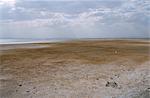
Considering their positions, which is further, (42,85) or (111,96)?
(42,85)

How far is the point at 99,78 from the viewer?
67.8ft

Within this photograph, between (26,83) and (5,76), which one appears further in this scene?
(5,76)

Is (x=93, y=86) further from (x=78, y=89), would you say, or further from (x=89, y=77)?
(x=89, y=77)

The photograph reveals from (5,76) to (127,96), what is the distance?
34.8ft

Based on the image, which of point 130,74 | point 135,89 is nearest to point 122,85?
point 135,89

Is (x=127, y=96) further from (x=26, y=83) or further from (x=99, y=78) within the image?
(x=26, y=83)

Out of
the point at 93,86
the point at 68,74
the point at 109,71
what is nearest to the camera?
the point at 93,86

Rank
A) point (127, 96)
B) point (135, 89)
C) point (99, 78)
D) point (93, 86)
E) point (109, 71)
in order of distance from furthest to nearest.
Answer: point (109, 71) < point (99, 78) < point (93, 86) < point (135, 89) < point (127, 96)

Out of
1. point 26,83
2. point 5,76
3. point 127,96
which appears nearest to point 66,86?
point 26,83

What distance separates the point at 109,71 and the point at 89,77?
360 cm

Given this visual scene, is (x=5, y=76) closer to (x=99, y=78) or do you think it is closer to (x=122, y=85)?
(x=99, y=78)

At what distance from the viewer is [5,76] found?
21422 mm

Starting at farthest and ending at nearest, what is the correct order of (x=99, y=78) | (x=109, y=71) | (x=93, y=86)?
(x=109, y=71), (x=99, y=78), (x=93, y=86)

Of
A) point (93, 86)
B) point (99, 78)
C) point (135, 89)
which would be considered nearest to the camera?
point (135, 89)
